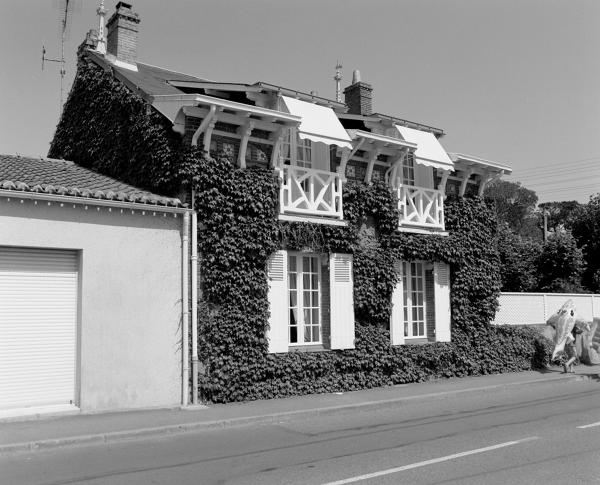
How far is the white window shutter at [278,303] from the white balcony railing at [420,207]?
3893 mm

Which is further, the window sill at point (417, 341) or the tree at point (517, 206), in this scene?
the tree at point (517, 206)

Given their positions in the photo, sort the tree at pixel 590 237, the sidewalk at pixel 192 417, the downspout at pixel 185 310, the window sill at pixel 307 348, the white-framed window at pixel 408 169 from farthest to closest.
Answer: the tree at pixel 590 237 → the white-framed window at pixel 408 169 → the window sill at pixel 307 348 → the downspout at pixel 185 310 → the sidewalk at pixel 192 417

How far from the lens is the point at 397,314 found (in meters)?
15.7

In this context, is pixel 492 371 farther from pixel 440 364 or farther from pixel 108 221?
pixel 108 221

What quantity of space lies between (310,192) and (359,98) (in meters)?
6.81

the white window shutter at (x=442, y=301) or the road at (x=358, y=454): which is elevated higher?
the white window shutter at (x=442, y=301)

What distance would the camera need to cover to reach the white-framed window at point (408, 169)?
1723cm

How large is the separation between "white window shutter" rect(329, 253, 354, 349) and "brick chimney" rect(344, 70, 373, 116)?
22.7 feet

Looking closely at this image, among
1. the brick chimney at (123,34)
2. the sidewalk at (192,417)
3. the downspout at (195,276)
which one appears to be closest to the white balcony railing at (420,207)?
the sidewalk at (192,417)

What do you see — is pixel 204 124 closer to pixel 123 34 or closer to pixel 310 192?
pixel 310 192

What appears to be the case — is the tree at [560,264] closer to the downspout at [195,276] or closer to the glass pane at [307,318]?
the glass pane at [307,318]

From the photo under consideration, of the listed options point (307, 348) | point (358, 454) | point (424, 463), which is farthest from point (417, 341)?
point (424, 463)

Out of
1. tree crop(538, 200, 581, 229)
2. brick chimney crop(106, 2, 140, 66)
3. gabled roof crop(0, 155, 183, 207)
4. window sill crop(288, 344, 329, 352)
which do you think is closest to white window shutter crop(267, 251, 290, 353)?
window sill crop(288, 344, 329, 352)

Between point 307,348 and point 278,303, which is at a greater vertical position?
point 278,303
